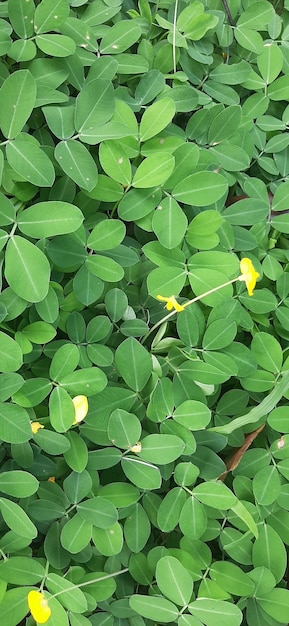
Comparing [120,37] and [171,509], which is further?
[120,37]

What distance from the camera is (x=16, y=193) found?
895 mm

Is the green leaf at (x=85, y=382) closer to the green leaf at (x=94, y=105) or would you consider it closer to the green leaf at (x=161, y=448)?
the green leaf at (x=161, y=448)

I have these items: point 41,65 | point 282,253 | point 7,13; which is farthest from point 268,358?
point 7,13

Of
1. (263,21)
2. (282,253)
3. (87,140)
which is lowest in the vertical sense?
(282,253)

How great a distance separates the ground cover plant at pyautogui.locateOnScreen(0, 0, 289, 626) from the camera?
0.86 metres

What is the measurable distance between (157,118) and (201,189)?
0.15 m

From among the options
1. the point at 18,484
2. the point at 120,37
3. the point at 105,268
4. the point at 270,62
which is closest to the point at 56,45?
the point at 120,37

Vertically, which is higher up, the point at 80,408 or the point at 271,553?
the point at 80,408

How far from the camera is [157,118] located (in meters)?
0.97

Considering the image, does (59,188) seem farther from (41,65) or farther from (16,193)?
(41,65)

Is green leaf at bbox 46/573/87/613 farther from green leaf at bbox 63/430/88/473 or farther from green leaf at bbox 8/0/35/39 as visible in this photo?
green leaf at bbox 8/0/35/39

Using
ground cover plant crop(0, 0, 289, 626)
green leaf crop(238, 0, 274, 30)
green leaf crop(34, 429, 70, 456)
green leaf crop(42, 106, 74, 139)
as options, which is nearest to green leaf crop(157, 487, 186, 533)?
ground cover plant crop(0, 0, 289, 626)

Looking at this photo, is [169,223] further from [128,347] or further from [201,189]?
[128,347]

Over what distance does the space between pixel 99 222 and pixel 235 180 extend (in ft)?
1.16
